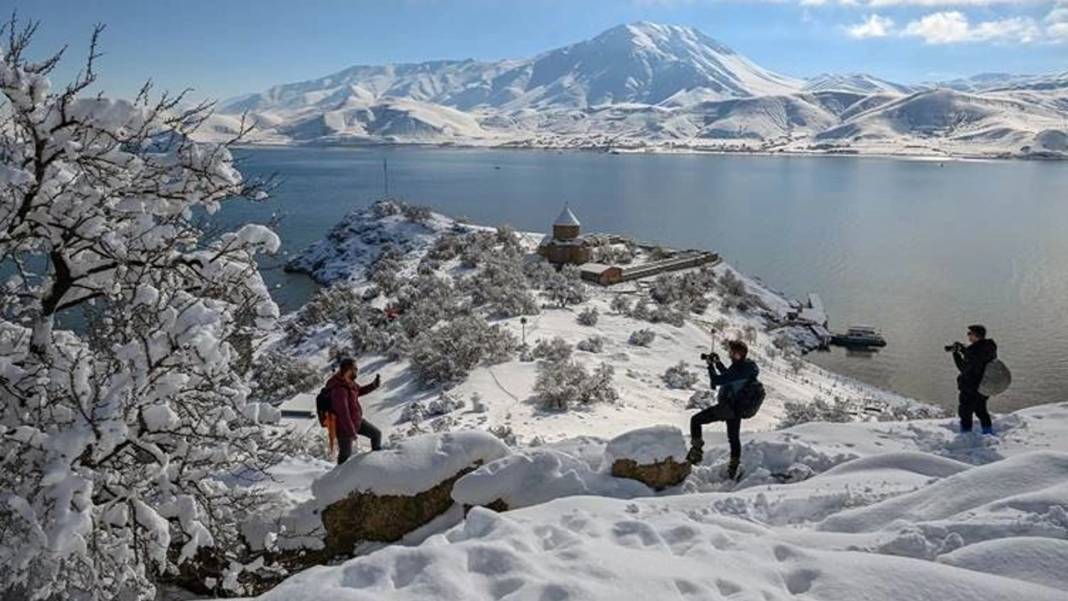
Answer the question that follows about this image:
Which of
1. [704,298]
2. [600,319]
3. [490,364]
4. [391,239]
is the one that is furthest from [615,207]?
[490,364]

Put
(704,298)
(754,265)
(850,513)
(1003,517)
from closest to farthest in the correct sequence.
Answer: (1003,517) → (850,513) → (704,298) → (754,265)

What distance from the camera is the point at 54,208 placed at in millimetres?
5836

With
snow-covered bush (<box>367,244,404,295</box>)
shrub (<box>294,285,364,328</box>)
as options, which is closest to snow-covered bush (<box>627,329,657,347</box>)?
shrub (<box>294,285,364,328</box>)

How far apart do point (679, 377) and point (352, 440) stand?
57.9 ft

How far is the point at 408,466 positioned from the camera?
8.34m

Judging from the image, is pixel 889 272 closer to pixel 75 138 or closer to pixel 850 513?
pixel 850 513

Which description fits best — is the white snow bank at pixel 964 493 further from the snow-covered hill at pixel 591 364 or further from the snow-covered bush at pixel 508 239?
the snow-covered bush at pixel 508 239

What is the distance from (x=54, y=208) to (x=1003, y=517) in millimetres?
8540

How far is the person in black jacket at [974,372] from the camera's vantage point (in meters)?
9.98

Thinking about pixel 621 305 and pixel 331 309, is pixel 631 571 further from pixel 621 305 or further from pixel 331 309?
pixel 331 309

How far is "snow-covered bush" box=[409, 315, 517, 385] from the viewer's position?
23.9 metres

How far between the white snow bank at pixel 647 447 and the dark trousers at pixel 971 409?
4.41 metres

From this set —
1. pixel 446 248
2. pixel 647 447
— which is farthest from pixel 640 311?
pixel 647 447

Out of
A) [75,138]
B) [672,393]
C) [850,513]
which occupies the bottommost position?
[672,393]
